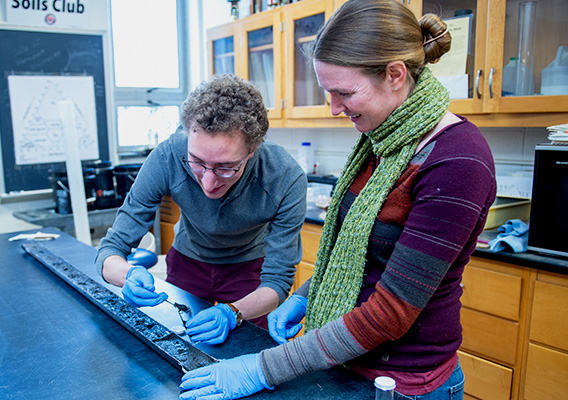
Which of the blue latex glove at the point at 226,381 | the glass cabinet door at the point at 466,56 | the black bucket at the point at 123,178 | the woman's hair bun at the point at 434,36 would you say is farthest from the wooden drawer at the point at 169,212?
the woman's hair bun at the point at 434,36

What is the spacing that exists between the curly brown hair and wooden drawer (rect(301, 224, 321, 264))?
4.09ft

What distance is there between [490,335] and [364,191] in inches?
47.6

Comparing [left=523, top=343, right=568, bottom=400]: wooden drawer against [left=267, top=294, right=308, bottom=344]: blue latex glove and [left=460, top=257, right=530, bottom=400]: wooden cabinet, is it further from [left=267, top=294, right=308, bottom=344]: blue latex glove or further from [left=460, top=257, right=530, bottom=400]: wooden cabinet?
[left=267, top=294, right=308, bottom=344]: blue latex glove

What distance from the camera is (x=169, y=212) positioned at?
11.2 ft

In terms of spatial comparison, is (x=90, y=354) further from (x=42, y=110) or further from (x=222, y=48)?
(x=222, y=48)

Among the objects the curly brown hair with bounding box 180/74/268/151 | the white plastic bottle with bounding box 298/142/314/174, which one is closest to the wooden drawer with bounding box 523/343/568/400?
the curly brown hair with bounding box 180/74/268/151

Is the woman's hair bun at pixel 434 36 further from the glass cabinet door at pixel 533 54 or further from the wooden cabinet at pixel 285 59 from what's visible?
the wooden cabinet at pixel 285 59

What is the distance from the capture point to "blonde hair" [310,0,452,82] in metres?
0.84

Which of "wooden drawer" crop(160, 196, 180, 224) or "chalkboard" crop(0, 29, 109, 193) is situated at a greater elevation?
"chalkboard" crop(0, 29, 109, 193)

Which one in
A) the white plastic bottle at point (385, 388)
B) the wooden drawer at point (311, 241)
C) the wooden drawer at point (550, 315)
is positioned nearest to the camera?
the white plastic bottle at point (385, 388)

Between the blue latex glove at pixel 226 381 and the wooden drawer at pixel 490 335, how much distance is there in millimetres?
1261

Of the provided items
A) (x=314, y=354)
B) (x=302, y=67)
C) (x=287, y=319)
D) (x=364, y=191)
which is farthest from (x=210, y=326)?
(x=302, y=67)

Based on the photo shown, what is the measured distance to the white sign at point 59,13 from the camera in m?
2.90

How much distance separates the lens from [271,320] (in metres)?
1.11
